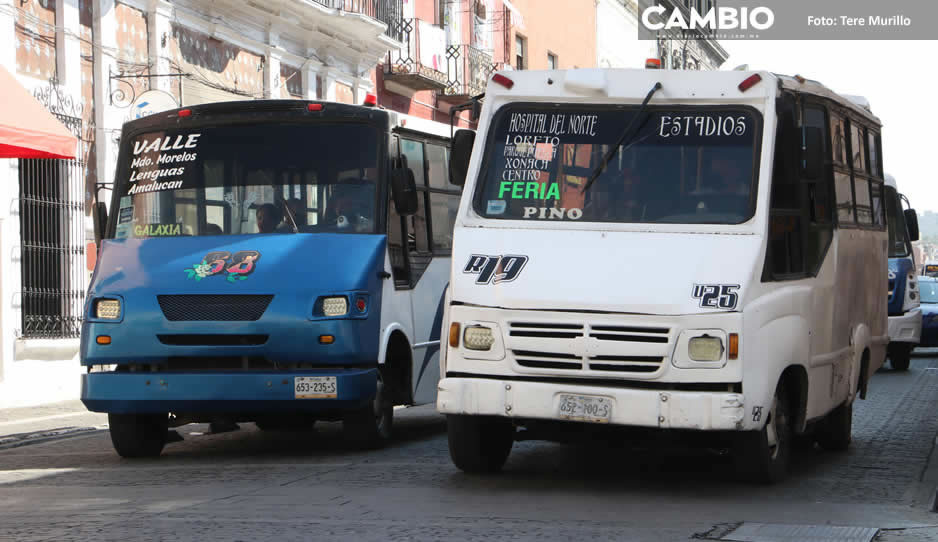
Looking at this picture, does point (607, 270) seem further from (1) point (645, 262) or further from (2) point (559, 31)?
(2) point (559, 31)

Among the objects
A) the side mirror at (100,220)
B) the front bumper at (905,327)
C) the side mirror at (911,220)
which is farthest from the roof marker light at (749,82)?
the front bumper at (905,327)

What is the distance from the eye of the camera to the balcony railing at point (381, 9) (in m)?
27.8

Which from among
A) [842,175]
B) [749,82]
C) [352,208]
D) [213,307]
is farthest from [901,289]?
[213,307]

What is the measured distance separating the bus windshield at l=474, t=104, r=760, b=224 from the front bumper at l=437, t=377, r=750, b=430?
1163 millimetres

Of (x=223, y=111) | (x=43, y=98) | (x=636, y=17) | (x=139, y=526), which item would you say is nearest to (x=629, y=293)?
(x=139, y=526)

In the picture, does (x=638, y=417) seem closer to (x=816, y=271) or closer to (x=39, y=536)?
(x=816, y=271)

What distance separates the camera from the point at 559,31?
44.2 m

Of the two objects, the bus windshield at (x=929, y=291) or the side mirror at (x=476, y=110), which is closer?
the side mirror at (x=476, y=110)

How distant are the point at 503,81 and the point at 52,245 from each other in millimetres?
11581

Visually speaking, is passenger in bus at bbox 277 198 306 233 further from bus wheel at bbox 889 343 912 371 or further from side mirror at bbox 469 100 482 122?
bus wheel at bbox 889 343 912 371

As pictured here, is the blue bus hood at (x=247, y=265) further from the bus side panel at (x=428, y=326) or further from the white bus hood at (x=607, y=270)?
the white bus hood at (x=607, y=270)

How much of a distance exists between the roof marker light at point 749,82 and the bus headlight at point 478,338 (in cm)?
217

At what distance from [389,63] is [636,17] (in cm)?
2384

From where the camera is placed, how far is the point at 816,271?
994cm
